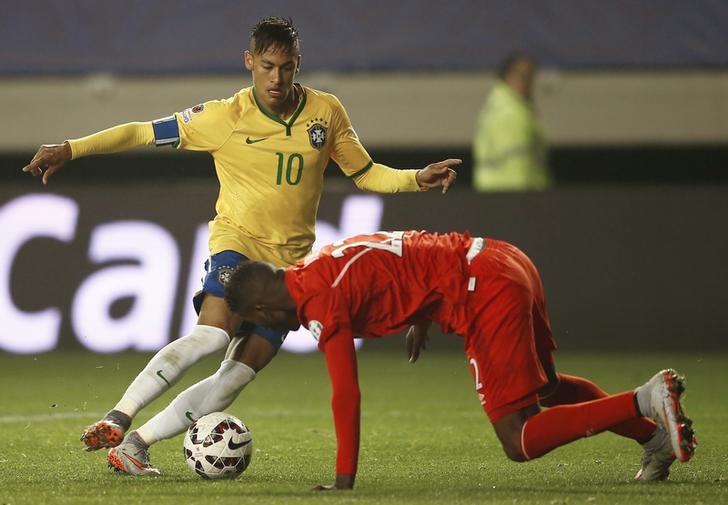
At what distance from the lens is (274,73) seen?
6.66 meters

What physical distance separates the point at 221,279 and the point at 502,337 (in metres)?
1.45

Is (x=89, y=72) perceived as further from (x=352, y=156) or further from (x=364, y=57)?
(x=352, y=156)

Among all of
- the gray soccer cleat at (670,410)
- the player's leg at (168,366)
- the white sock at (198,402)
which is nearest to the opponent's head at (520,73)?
the white sock at (198,402)

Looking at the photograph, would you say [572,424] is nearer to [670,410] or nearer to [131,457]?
[670,410]

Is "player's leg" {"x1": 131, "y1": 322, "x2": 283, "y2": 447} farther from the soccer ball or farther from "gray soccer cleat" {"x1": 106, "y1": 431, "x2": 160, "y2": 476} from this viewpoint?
the soccer ball

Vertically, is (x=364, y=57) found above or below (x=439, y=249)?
above

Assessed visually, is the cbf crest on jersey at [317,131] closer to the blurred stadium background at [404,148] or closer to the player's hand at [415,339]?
the player's hand at [415,339]

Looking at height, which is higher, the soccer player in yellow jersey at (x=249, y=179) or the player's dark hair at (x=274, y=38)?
the player's dark hair at (x=274, y=38)

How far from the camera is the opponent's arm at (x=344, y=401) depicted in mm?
5473

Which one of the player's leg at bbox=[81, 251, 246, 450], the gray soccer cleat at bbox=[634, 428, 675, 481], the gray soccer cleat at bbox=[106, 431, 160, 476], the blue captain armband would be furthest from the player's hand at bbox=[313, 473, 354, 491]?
the blue captain armband

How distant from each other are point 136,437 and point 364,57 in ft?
26.8

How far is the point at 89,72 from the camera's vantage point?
1413cm

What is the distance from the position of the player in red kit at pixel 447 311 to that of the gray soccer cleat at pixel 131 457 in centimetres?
106

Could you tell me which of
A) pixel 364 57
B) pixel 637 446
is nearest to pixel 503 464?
pixel 637 446
